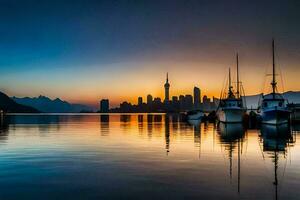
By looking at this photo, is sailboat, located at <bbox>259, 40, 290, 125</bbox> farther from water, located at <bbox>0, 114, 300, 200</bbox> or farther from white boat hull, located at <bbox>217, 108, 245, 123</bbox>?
water, located at <bbox>0, 114, 300, 200</bbox>

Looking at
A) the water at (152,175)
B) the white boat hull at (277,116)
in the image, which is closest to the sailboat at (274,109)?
→ the white boat hull at (277,116)

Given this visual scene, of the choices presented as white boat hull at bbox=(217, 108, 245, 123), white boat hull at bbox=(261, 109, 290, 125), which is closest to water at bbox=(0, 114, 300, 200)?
white boat hull at bbox=(261, 109, 290, 125)

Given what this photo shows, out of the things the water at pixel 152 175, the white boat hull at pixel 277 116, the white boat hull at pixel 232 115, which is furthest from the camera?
the white boat hull at pixel 232 115

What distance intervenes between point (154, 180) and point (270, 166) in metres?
9.99

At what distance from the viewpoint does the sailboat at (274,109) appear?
81.5m

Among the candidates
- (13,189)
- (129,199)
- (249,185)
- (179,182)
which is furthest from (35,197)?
(249,185)

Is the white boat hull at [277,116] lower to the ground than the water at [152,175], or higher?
higher

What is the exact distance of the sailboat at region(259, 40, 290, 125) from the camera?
81500mm

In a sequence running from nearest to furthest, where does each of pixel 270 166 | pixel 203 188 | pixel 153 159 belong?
pixel 203 188 < pixel 270 166 < pixel 153 159

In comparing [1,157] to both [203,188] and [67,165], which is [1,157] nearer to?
[67,165]

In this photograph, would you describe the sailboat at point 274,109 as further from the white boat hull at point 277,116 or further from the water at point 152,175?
the water at point 152,175

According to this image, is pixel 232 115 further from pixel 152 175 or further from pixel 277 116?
pixel 152 175

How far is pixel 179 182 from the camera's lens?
20.2 m

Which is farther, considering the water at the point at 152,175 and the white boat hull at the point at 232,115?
the white boat hull at the point at 232,115
